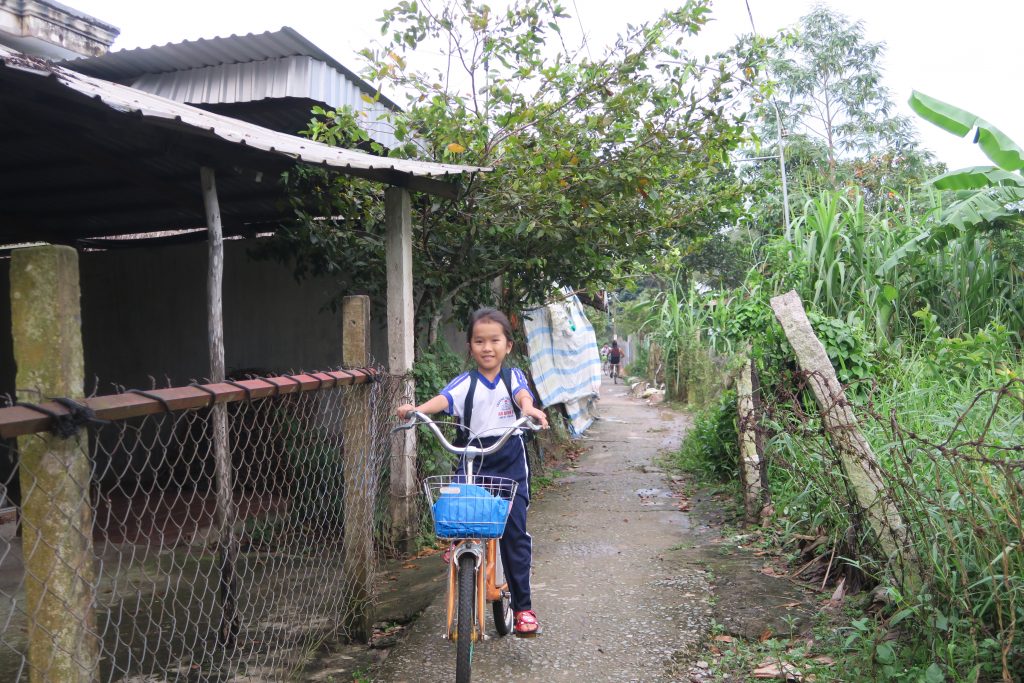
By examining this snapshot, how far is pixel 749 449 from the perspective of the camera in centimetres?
608

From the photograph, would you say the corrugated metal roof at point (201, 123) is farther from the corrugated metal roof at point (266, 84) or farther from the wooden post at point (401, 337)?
the corrugated metal roof at point (266, 84)

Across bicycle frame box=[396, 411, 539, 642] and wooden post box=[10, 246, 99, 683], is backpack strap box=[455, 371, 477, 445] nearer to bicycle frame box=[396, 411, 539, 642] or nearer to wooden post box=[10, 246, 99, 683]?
bicycle frame box=[396, 411, 539, 642]

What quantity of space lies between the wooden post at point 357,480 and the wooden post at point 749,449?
2882mm

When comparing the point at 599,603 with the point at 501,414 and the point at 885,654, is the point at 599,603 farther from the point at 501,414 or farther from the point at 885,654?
the point at 885,654

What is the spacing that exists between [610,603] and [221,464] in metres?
2.21

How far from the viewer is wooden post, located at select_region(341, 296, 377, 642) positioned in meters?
3.75

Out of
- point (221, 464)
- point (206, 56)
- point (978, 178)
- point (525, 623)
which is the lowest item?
point (525, 623)

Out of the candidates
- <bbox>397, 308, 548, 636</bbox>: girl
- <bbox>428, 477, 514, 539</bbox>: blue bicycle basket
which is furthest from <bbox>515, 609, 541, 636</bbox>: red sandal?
<bbox>428, 477, 514, 539</bbox>: blue bicycle basket

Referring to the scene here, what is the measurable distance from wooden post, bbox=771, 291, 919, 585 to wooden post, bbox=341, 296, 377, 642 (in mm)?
2340

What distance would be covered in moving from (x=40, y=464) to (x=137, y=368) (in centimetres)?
720

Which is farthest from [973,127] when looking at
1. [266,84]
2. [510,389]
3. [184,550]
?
[184,550]

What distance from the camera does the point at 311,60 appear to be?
24.1 feet

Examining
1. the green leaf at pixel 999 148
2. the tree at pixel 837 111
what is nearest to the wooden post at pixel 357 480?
the green leaf at pixel 999 148

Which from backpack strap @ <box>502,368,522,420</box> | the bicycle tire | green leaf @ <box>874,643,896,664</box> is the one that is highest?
backpack strap @ <box>502,368,522,420</box>
